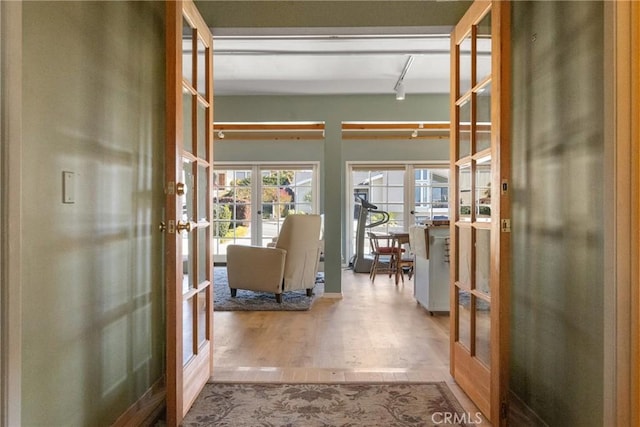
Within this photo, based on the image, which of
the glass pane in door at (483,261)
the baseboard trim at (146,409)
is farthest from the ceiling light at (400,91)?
the baseboard trim at (146,409)

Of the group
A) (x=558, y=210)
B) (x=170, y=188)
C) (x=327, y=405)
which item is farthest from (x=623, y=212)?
(x=170, y=188)

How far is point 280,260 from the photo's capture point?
4039mm

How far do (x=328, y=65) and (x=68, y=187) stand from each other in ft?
11.0

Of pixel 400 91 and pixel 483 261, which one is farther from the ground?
pixel 400 91

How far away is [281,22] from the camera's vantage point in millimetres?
2328

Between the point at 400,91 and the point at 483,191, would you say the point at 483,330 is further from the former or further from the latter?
the point at 400,91

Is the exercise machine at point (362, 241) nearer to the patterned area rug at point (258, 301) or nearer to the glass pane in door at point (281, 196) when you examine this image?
the glass pane in door at point (281, 196)

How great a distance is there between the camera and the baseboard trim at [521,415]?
1662 mm

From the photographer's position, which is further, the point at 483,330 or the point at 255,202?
the point at 255,202

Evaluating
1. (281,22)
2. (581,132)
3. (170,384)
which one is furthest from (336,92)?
(170,384)

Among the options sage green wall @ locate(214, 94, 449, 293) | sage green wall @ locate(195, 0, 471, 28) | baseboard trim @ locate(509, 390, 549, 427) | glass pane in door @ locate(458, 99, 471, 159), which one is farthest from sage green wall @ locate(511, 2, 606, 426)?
sage green wall @ locate(214, 94, 449, 293)

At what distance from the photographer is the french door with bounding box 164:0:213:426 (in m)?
1.62

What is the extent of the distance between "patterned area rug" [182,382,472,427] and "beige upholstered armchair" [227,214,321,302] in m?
1.98

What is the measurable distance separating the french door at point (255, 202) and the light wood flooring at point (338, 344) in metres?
3.25
